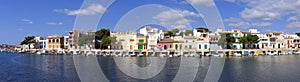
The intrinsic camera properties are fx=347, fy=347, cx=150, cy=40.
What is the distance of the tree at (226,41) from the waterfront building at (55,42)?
41.5 meters

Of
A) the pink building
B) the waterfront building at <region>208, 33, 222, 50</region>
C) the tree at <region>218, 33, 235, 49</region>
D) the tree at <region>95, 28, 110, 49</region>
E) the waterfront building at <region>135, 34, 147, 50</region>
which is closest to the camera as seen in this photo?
the waterfront building at <region>208, 33, 222, 50</region>

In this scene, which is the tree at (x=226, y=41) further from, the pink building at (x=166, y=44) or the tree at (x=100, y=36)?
the tree at (x=100, y=36)

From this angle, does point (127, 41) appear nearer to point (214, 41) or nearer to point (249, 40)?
point (214, 41)

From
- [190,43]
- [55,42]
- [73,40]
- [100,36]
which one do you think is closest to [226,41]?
[190,43]

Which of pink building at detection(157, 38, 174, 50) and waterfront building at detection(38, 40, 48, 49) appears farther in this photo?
waterfront building at detection(38, 40, 48, 49)

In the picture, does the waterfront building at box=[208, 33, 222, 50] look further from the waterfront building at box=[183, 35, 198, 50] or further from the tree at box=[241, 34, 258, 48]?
the tree at box=[241, 34, 258, 48]

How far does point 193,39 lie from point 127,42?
1457cm

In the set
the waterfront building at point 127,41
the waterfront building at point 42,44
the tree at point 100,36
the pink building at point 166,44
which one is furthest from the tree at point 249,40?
the waterfront building at point 42,44

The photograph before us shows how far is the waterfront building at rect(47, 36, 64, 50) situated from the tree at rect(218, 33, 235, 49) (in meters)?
41.5

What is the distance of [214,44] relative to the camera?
68.1 metres

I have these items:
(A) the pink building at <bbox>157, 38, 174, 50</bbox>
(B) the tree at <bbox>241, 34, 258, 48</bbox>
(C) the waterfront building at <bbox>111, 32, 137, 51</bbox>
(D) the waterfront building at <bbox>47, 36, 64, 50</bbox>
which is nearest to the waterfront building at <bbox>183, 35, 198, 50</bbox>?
(A) the pink building at <bbox>157, 38, 174, 50</bbox>

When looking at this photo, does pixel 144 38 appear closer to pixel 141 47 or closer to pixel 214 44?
pixel 141 47

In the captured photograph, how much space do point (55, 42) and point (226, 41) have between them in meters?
43.7

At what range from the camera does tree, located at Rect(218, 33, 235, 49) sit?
69.1 metres
